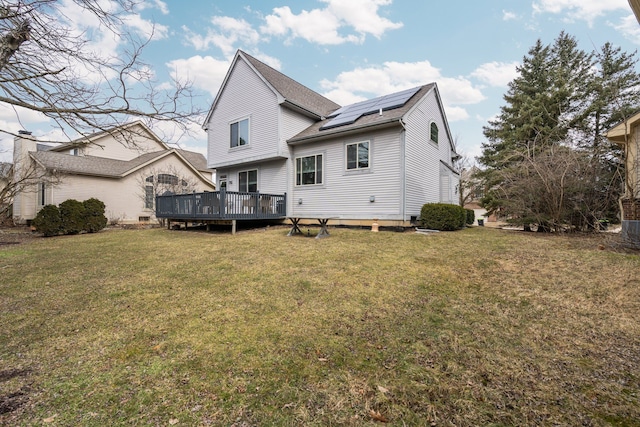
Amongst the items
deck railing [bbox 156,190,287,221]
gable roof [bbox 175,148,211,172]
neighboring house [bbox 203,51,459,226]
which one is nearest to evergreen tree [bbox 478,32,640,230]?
neighboring house [bbox 203,51,459,226]

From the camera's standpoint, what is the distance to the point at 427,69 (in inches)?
714

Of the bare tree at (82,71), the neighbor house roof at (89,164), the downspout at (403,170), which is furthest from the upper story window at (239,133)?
the neighbor house roof at (89,164)

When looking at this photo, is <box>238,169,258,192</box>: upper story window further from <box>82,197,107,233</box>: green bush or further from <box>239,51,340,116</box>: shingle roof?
<box>82,197,107,233</box>: green bush

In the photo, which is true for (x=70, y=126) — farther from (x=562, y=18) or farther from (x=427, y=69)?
(x=427, y=69)

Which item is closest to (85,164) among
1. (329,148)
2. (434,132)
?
(329,148)

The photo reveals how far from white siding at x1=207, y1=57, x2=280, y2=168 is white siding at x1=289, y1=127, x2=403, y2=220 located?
5.46 ft

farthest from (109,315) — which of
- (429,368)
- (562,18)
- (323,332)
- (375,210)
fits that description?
(562,18)

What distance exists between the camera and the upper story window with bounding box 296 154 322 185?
485 inches

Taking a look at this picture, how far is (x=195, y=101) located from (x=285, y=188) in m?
7.70

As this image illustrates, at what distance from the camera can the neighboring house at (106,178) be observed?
51.8ft

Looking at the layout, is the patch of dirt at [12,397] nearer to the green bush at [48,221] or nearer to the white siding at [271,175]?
the white siding at [271,175]

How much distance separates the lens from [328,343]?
3.00 m

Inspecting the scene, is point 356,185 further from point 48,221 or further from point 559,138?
point 559,138

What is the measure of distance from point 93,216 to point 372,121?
14.2 metres
